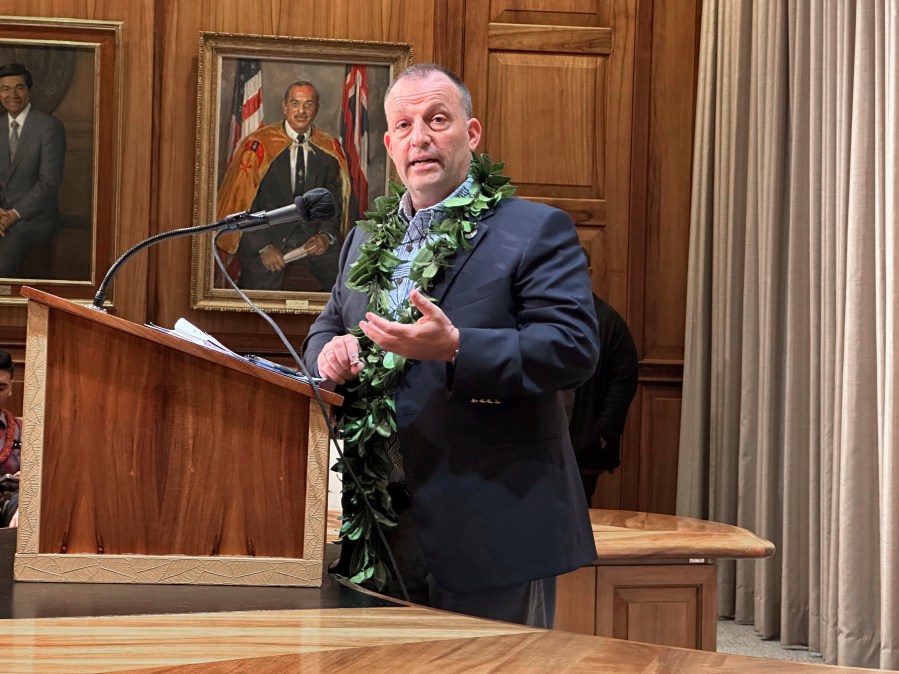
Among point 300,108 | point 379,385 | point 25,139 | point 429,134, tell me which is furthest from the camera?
point 300,108

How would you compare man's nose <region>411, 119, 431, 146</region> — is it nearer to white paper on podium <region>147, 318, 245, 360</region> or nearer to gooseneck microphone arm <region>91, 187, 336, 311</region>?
gooseneck microphone arm <region>91, 187, 336, 311</region>

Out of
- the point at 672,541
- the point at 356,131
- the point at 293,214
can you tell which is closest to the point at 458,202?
the point at 293,214

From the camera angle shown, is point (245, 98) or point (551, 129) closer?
point (245, 98)

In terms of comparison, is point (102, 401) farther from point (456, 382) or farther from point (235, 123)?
point (235, 123)

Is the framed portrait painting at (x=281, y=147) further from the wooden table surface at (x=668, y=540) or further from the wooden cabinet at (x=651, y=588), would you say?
the wooden cabinet at (x=651, y=588)

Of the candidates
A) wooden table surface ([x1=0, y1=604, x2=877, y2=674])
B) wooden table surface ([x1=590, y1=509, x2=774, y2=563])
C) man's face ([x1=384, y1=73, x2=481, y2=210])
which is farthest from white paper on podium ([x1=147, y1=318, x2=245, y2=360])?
wooden table surface ([x1=590, y1=509, x2=774, y2=563])

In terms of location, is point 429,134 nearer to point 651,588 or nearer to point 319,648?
point 319,648

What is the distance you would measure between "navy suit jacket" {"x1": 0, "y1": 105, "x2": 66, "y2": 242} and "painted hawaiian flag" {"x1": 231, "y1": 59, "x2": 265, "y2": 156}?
0.87 m

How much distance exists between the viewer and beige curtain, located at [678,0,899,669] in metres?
4.28

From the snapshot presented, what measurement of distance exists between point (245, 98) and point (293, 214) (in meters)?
4.24

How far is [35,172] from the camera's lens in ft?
19.4

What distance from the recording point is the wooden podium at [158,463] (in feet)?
5.73

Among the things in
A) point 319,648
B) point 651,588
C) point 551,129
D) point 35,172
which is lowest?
point 651,588

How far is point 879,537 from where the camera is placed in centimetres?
430
